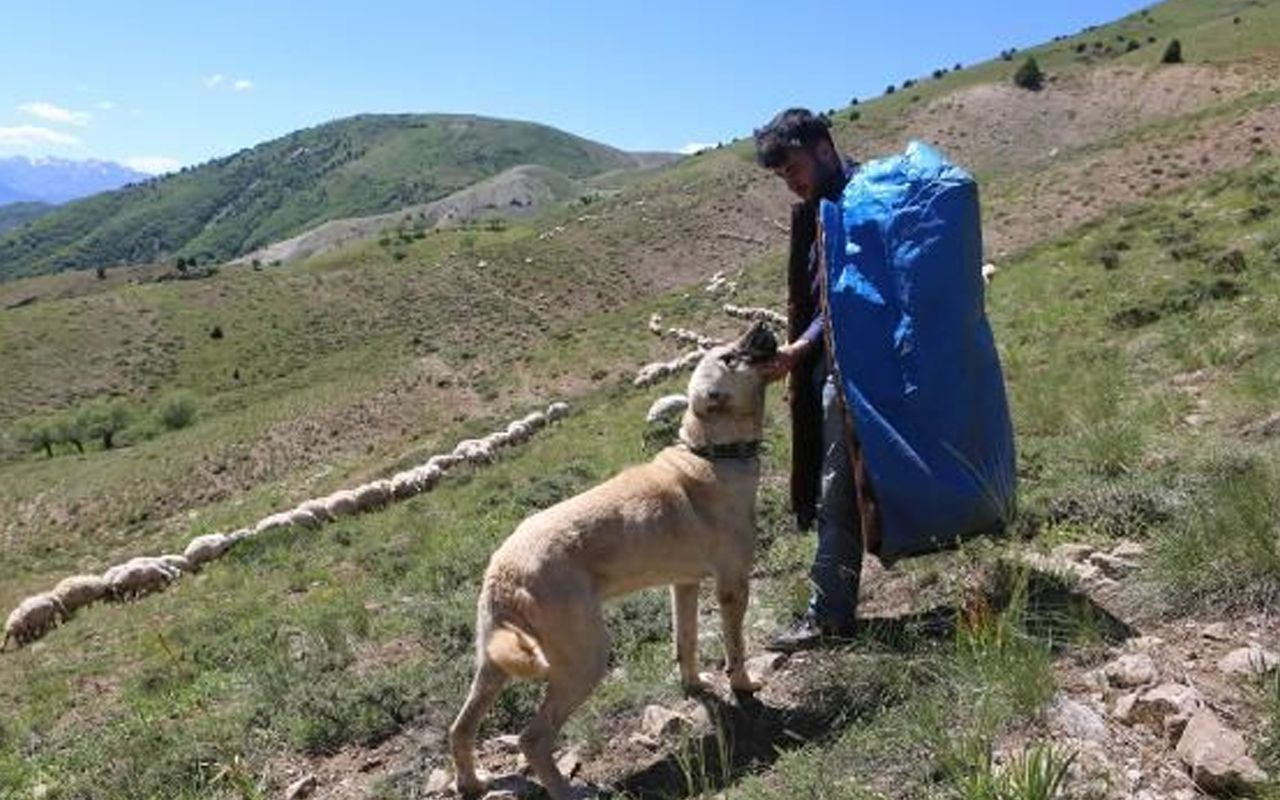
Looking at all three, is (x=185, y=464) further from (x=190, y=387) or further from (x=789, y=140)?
(x=789, y=140)

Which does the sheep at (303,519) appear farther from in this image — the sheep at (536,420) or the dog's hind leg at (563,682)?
the dog's hind leg at (563,682)

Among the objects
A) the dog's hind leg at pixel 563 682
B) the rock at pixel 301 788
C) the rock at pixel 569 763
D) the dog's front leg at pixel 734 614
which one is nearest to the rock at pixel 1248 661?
the dog's front leg at pixel 734 614

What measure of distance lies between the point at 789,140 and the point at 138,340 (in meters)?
51.0

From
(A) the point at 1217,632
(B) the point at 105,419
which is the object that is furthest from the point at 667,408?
(B) the point at 105,419

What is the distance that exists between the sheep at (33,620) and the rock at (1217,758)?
1417 centimetres

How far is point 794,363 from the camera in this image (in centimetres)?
550

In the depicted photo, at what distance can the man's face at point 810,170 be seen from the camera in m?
5.50

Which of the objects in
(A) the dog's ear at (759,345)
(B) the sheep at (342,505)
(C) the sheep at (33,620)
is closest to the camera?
(A) the dog's ear at (759,345)

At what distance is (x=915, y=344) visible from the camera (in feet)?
16.9

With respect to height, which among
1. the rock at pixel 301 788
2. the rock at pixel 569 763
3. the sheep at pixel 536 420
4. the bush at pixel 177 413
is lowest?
the bush at pixel 177 413

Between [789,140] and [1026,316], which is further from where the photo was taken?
[1026,316]

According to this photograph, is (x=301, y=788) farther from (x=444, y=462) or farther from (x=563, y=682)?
A: (x=444, y=462)

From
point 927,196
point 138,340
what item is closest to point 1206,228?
point 927,196

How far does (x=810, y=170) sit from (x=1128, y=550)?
8.27 ft
